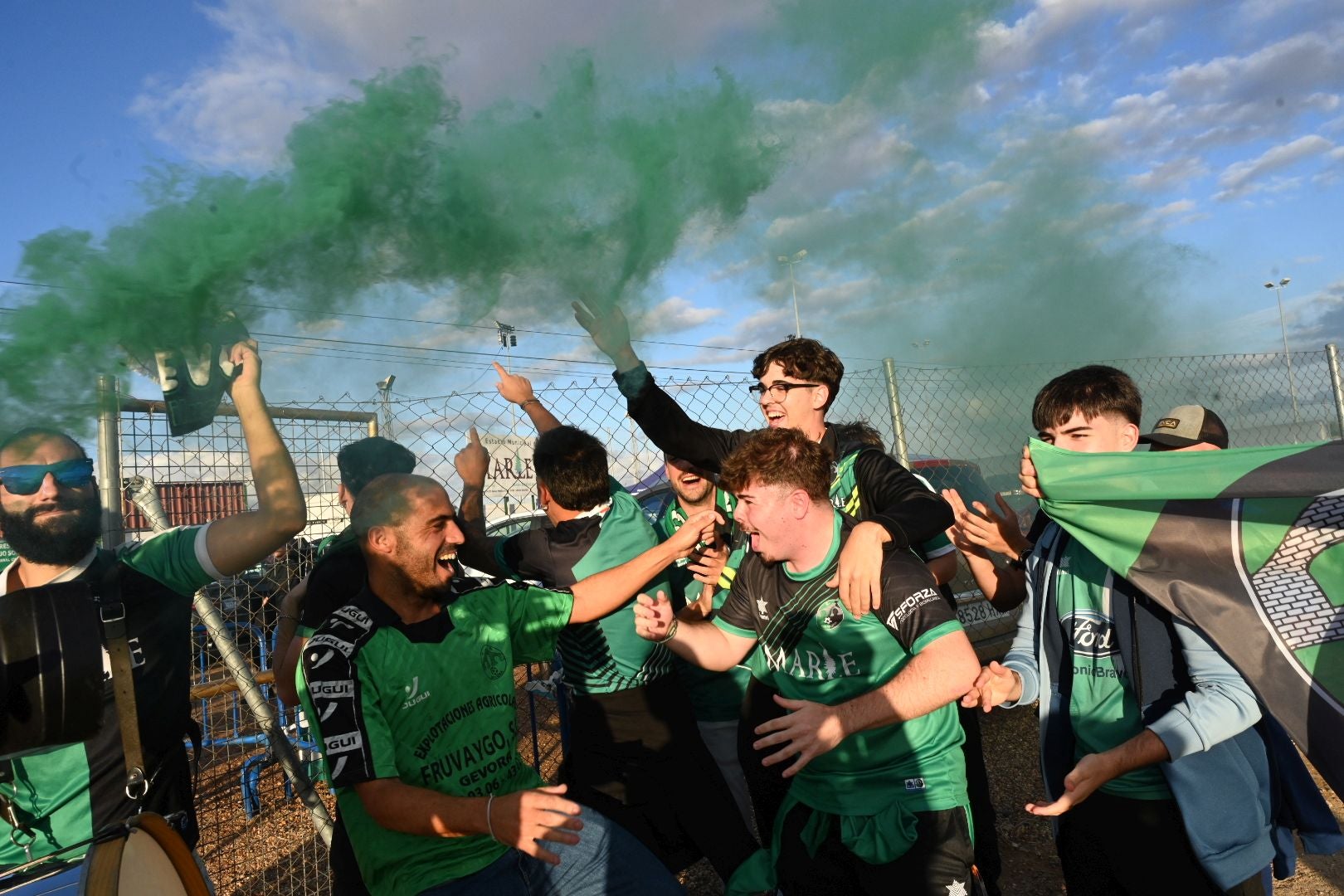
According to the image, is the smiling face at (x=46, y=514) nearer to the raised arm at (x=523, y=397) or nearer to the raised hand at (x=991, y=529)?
the raised arm at (x=523, y=397)

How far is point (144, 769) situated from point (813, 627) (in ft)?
7.09

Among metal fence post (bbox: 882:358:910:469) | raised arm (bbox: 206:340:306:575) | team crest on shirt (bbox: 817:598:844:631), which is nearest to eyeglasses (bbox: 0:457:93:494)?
raised arm (bbox: 206:340:306:575)

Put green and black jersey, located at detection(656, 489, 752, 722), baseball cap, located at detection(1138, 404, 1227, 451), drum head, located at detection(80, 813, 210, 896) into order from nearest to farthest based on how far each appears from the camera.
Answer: drum head, located at detection(80, 813, 210, 896), baseball cap, located at detection(1138, 404, 1227, 451), green and black jersey, located at detection(656, 489, 752, 722)

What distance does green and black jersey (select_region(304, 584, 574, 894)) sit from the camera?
8.08 feet

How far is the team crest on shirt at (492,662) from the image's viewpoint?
9.20ft

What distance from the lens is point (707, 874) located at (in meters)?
4.87

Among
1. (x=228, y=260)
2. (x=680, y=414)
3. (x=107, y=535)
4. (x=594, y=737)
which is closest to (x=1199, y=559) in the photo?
(x=680, y=414)

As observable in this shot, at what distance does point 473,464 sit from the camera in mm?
4297

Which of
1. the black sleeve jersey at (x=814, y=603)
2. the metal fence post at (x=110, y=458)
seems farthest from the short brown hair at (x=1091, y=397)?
the metal fence post at (x=110, y=458)

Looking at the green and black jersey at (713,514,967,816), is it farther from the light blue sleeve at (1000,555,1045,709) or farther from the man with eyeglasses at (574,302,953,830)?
the light blue sleeve at (1000,555,1045,709)

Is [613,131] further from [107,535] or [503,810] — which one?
[107,535]

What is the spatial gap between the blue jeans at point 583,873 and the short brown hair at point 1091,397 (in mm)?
2039

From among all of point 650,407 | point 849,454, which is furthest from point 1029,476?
point 650,407

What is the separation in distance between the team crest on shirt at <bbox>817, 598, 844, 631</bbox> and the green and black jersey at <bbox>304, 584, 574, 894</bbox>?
106 cm
